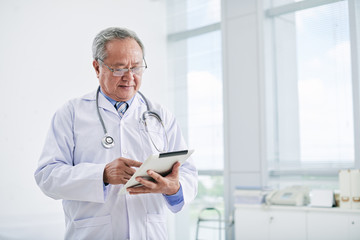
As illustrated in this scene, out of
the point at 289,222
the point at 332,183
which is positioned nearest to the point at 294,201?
the point at 289,222

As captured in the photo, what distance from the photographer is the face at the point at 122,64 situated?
1.59 meters

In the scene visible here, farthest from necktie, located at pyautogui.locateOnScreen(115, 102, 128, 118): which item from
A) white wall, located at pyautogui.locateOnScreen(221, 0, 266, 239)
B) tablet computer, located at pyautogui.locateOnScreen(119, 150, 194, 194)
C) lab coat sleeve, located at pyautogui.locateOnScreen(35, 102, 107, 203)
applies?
white wall, located at pyautogui.locateOnScreen(221, 0, 266, 239)

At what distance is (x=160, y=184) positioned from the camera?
1368mm

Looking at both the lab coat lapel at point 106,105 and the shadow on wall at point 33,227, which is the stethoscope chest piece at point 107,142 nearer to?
the lab coat lapel at point 106,105

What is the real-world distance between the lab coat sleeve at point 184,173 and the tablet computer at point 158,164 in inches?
5.8

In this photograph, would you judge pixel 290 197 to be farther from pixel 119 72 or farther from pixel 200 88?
pixel 119 72

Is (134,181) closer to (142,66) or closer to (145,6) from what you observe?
(142,66)

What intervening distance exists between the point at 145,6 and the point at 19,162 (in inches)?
88.2

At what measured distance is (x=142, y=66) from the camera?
164 centimetres

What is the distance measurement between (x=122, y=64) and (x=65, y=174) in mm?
→ 512

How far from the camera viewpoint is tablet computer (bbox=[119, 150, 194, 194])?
49.3 inches

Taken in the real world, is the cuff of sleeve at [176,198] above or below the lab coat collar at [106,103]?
below

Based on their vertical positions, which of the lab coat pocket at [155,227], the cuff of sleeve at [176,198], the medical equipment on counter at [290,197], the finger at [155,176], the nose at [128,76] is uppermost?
the nose at [128,76]

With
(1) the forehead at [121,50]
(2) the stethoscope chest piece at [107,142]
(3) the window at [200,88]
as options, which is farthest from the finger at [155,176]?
(3) the window at [200,88]
